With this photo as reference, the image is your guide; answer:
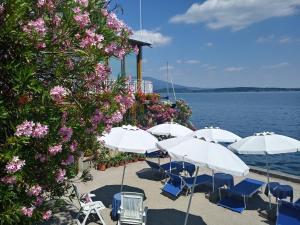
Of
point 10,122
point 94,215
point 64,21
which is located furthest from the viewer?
point 94,215

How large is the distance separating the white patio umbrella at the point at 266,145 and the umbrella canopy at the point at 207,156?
2.83 meters

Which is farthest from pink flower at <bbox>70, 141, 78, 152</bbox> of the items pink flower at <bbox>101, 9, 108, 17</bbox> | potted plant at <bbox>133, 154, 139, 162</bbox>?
potted plant at <bbox>133, 154, 139, 162</bbox>

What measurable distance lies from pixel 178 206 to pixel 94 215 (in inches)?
123

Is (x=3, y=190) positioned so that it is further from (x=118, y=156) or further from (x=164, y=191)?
(x=118, y=156)

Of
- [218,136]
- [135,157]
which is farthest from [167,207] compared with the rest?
[135,157]

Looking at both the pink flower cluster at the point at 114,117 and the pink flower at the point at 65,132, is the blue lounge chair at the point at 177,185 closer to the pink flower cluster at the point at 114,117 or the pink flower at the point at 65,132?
the pink flower cluster at the point at 114,117

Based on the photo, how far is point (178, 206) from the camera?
39.3 ft

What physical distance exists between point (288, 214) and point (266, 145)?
7.77 ft

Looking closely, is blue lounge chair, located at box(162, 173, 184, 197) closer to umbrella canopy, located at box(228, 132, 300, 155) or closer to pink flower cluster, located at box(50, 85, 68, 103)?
umbrella canopy, located at box(228, 132, 300, 155)

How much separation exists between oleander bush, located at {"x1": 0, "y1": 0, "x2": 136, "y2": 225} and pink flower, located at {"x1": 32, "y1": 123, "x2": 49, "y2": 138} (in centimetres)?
1

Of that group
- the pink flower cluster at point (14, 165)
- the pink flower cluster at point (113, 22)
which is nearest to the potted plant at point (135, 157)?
the pink flower cluster at point (113, 22)

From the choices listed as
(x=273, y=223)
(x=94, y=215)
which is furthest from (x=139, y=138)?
(x=273, y=223)

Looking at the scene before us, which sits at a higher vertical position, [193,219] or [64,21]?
[64,21]

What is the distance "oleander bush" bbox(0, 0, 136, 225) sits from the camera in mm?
3809
